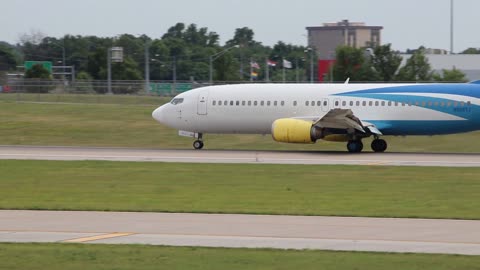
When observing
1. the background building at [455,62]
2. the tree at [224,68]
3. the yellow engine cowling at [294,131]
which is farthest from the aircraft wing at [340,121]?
the background building at [455,62]

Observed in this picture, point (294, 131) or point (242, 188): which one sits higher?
point (294, 131)

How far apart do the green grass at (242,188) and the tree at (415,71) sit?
142 feet

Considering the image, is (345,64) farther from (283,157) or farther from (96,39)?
(96,39)

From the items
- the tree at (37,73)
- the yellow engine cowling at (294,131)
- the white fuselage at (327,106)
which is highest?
the tree at (37,73)

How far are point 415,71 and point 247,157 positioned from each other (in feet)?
134

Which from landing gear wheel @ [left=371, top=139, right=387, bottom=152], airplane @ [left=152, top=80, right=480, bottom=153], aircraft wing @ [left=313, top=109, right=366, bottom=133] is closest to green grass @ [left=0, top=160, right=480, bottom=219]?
aircraft wing @ [left=313, top=109, right=366, bottom=133]

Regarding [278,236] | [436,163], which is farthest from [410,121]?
[278,236]

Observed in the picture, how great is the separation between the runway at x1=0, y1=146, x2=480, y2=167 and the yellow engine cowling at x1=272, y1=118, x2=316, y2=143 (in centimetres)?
60

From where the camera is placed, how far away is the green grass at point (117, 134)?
45.3 metres

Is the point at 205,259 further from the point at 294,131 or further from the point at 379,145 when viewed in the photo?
the point at 379,145

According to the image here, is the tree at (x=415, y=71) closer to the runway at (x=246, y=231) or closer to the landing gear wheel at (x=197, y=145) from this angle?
the landing gear wheel at (x=197, y=145)

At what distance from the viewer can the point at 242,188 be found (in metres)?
24.8

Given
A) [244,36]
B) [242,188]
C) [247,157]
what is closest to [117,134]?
[247,157]

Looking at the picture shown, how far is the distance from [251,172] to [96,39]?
113 meters
